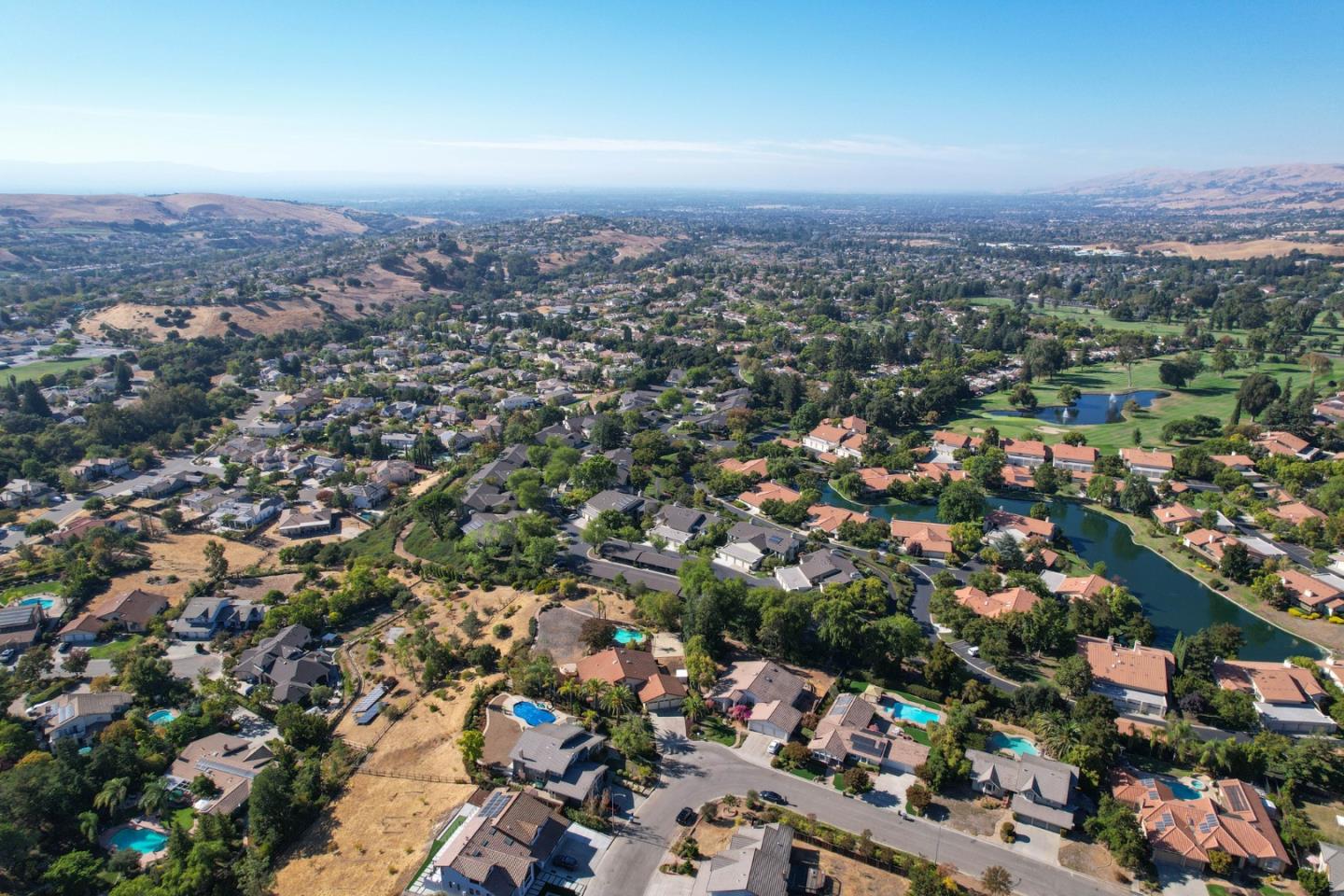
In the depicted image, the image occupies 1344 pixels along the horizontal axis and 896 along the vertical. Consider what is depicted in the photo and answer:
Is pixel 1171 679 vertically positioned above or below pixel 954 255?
below

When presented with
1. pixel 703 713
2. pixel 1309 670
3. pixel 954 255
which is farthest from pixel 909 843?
pixel 954 255

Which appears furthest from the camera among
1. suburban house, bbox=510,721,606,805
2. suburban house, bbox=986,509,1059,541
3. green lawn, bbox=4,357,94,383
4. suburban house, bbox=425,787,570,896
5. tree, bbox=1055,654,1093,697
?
green lawn, bbox=4,357,94,383

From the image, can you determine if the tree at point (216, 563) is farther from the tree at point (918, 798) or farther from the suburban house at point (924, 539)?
the suburban house at point (924, 539)

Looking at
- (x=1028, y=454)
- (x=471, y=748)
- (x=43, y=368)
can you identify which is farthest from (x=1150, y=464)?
(x=43, y=368)

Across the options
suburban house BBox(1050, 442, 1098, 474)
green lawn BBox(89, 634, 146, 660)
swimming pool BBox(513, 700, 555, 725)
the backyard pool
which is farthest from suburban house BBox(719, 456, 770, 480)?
the backyard pool

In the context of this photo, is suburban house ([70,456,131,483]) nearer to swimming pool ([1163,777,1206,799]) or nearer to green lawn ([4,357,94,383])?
green lawn ([4,357,94,383])

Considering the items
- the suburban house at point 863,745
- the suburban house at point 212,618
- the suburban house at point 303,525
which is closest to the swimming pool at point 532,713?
the suburban house at point 863,745

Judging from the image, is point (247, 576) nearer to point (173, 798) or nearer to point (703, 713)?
point (173, 798)
